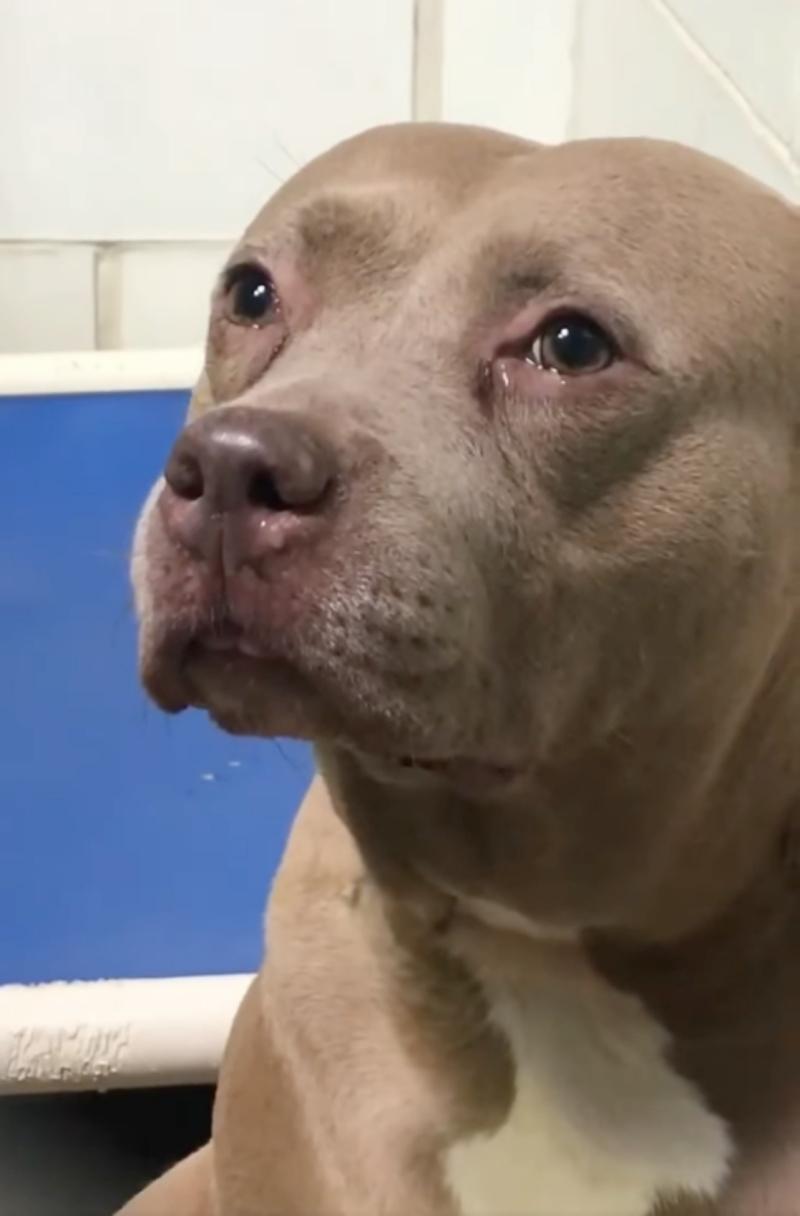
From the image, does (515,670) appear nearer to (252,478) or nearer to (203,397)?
(252,478)

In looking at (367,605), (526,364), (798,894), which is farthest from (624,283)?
(798,894)

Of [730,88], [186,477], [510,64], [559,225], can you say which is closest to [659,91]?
[730,88]

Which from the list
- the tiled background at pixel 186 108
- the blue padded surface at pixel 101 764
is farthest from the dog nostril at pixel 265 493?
the tiled background at pixel 186 108

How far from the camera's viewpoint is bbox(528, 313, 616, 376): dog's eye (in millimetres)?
836

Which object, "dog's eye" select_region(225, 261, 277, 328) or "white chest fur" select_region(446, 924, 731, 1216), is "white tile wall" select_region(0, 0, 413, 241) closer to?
"dog's eye" select_region(225, 261, 277, 328)

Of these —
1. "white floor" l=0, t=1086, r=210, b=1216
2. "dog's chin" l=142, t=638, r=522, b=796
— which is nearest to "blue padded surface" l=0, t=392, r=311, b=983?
"white floor" l=0, t=1086, r=210, b=1216

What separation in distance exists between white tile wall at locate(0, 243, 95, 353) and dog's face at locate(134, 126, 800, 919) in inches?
55.5

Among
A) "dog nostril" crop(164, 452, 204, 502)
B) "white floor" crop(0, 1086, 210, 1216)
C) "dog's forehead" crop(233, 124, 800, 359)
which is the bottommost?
"white floor" crop(0, 1086, 210, 1216)

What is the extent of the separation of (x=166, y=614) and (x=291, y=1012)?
1.02 feet

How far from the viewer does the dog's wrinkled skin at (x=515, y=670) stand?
0.77 meters

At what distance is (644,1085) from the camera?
95 centimetres

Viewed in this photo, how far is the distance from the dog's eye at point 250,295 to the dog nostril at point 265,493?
0.69ft

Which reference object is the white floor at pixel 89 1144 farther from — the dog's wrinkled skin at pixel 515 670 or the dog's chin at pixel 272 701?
the dog's chin at pixel 272 701

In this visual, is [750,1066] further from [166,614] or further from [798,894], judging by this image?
[166,614]
